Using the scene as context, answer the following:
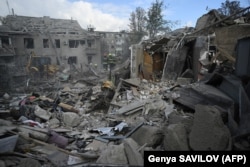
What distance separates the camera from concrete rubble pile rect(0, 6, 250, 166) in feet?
12.5

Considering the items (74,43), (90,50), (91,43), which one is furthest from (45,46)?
(91,43)

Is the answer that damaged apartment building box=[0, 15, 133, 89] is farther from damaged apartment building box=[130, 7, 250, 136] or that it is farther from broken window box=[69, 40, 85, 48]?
damaged apartment building box=[130, 7, 250, 136]

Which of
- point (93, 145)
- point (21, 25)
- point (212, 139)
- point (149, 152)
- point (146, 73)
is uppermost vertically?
point (21, 25)

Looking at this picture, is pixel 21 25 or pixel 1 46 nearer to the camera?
pixel 1 46

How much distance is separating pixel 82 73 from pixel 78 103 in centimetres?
1461

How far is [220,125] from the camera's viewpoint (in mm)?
3701

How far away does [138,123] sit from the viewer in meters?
5.77

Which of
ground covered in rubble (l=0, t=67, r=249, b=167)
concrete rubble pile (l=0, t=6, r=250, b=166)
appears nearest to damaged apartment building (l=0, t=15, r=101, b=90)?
concrete rubble pile (l=0, t=6, r=250, b=166)

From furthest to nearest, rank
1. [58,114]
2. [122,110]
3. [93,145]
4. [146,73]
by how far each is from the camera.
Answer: [146,73]
[58,114]
[122,110]
[93,145]

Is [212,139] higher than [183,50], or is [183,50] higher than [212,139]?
[183,50]

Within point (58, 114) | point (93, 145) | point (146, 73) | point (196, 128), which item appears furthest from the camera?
point (146, 73)

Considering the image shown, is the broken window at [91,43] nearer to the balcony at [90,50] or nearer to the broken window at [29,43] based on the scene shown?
the balcony at [90,50]

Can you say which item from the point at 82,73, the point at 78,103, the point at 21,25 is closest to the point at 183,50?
the point at 78,103

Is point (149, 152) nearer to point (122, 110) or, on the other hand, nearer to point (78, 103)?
point (122, 110)
